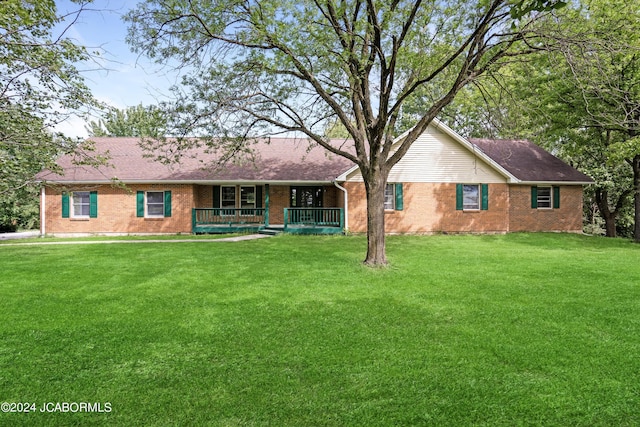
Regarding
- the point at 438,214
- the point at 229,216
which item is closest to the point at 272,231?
the point at 229,216

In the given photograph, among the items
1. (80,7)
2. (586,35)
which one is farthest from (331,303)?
(586,35)

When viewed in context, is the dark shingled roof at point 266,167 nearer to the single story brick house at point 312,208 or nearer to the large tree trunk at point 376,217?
the single story brick house at point 312,208

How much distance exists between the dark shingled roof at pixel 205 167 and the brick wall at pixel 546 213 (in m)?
8.67

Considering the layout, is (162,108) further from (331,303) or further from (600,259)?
(600,259)

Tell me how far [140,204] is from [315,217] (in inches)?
328

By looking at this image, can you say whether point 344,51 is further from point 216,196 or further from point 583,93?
point 216,196

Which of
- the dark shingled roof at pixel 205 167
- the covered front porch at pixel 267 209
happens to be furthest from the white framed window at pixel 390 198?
the dark shingled roof at pixel 205 167

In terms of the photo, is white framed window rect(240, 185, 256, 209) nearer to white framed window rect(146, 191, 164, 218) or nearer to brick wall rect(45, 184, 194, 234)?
brick wall rect(45, 184, 194, 234)

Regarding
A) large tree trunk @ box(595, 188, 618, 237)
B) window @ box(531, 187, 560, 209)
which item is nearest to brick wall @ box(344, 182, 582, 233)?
window @ box(531, 187, 560, 209)

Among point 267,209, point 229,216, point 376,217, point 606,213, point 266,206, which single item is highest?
point 266,206

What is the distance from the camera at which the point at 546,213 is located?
60.1 feet

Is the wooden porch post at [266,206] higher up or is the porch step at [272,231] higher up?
the wooden porch post at [266,206]

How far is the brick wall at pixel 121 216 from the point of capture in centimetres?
1691

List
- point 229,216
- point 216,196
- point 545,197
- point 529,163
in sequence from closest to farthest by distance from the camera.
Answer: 1. point 229,216
2. point 216,196
3. point 545,197
4. point 529,163
